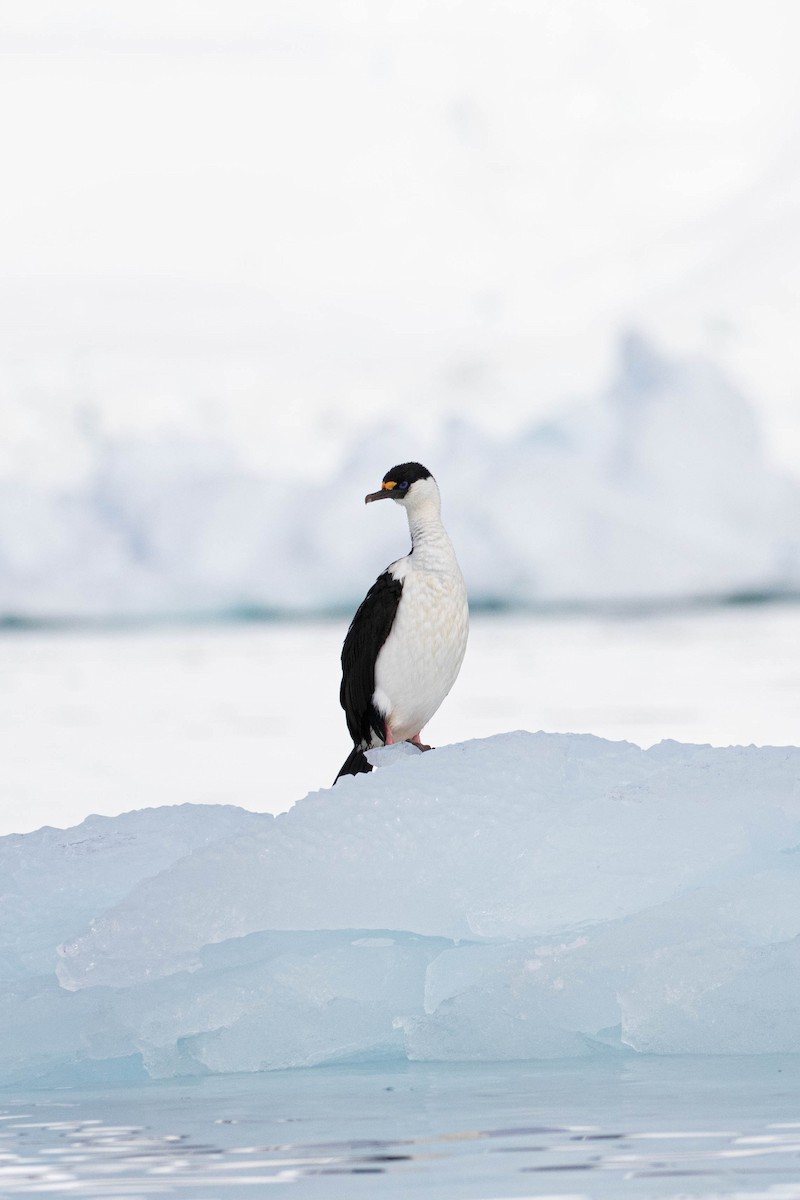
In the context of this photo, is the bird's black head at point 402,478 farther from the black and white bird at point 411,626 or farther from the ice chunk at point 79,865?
the ice chunk at point 79,865

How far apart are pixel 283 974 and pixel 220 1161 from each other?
1.54 meters

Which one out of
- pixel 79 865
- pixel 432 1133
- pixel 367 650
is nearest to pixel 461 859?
pixel 432 1133

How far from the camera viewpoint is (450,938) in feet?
17.3

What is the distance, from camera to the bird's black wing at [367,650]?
22.5 ft

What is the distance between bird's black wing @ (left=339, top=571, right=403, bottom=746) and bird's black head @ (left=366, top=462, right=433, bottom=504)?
1.05 feet

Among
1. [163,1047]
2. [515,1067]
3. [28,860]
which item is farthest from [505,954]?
[28,860]

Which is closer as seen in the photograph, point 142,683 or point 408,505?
point 408,505

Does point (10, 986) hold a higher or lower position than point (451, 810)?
lower

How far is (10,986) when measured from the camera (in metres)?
5.61

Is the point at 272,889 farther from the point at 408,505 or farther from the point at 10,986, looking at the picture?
the point at 408,505

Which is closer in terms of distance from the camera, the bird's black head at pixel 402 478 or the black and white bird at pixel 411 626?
the black and white bird at pixel 411 626

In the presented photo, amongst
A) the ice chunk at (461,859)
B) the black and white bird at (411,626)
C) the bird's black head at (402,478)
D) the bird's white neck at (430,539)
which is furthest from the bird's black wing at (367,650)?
the ice chunk at (461,859)

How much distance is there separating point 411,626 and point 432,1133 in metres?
3.00

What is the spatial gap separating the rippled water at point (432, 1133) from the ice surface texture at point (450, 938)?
164 millimetres
